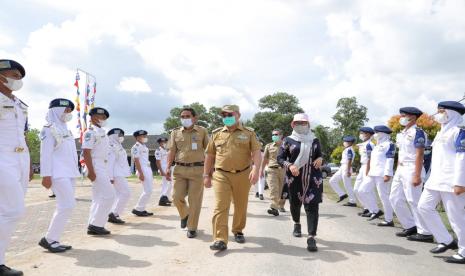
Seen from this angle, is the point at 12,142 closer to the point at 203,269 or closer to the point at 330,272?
the point at 203,269

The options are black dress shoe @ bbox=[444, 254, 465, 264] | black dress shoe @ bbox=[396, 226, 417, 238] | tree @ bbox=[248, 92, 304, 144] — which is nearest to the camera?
black dress shoe @ bbox=[444, 254, 465, 264]

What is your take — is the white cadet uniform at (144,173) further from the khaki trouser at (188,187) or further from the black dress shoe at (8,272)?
the black dress shoe at (8,272)

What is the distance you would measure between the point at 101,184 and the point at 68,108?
1.62m

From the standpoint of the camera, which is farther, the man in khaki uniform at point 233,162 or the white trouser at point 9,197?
the man in khaki uniform at point 233,162

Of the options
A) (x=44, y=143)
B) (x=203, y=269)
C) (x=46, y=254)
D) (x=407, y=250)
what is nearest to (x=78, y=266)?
(x=46, y=254)

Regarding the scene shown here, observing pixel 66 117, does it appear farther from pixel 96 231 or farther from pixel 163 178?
pixel 163 178

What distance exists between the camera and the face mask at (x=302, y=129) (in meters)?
6.68

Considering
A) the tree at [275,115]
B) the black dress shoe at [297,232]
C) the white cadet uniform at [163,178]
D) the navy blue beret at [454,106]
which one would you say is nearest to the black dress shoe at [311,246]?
the black dress shoe at [297,232]

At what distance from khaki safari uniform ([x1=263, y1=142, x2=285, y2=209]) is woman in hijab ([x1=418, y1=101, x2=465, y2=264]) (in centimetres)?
458

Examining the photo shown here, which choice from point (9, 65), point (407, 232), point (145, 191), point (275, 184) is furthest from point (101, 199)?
point (407, 232)

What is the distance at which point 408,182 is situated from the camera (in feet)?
24.0

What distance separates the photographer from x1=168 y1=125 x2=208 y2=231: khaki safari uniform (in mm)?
7613

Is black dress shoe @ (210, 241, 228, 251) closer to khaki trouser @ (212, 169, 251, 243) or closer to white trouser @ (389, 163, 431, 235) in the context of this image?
khaki trouser @ (212, 169, 251, 243)

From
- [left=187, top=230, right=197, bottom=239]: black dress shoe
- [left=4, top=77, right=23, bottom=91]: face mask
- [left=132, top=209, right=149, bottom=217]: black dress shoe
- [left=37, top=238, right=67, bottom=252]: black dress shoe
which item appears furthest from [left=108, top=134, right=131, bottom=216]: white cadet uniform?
[left=4, top=77, right=23, bottom=91]: face mask
